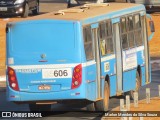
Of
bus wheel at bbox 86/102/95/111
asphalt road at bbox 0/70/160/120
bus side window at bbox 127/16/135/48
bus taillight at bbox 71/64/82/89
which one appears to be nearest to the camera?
bus taillight at bbox 71/64/82/89

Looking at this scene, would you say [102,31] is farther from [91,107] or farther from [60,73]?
[60,73]

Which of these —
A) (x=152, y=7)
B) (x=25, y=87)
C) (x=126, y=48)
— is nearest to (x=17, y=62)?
(x=25, y=87)

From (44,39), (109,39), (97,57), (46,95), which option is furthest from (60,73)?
(109,39)

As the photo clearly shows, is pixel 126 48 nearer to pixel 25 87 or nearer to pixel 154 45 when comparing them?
pixel 25 87

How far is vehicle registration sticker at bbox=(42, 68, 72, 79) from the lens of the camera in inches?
856

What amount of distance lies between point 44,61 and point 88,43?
128 centimetres

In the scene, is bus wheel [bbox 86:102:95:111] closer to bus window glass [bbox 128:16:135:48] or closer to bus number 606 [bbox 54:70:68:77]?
bus number 606 [bbox 54:70:68:77]

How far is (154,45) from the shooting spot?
42688 millimetres

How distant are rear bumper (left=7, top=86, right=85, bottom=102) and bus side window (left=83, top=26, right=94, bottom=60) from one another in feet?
3.21

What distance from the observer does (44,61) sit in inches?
861

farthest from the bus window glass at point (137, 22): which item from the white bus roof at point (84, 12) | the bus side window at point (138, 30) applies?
the white bus roof at point (84, 12)

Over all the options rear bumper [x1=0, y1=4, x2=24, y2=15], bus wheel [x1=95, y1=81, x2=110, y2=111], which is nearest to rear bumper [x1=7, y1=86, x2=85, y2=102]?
bus wheel [x1=95, y1=81, x2=110, y2=111]

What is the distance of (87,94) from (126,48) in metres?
3.71

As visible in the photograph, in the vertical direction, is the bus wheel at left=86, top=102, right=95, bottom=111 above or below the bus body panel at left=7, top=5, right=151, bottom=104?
below
